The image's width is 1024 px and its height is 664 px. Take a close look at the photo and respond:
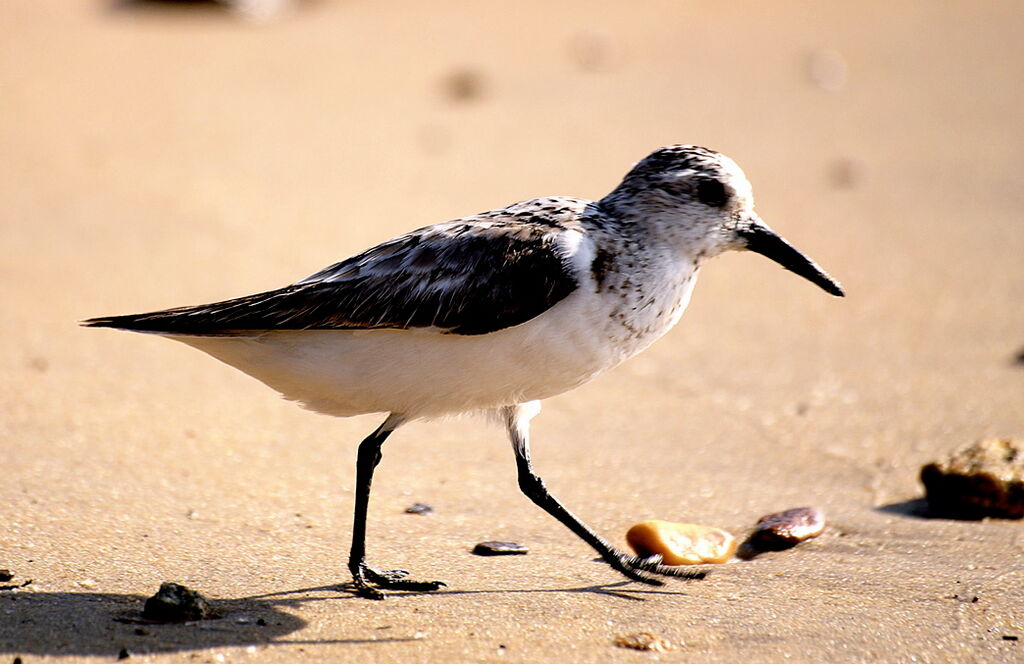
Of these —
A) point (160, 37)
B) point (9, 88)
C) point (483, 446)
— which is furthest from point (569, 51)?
point (483, 446)

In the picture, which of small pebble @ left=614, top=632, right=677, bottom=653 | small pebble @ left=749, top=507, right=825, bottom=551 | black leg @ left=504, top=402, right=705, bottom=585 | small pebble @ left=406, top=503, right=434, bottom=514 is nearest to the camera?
small pebble @ left=614, top=632, right=677, bottom=653

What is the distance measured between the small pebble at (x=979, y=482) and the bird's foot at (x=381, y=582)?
2237mm

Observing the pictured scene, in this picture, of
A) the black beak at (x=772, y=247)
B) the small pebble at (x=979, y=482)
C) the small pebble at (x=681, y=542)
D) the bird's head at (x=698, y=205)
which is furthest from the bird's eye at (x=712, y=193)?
the small pebble at (x=979, y=482)

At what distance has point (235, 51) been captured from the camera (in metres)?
13.5

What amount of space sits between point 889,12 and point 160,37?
8.20 meters

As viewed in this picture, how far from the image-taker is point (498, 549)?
16.3 ft

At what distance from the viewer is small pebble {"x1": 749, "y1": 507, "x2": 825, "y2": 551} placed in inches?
201

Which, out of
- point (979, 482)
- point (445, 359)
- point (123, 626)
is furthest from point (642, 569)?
point (123, 626)

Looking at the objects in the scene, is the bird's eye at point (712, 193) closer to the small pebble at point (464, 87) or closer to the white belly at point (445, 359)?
the white belly at point (445, 359)

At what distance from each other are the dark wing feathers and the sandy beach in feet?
3.02

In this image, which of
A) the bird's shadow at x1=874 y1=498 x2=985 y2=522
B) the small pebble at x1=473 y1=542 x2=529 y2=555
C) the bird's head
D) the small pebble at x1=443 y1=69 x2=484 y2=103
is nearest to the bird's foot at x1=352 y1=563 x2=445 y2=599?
the small pebble at x1=473 y1=542 x2=529 y2=555

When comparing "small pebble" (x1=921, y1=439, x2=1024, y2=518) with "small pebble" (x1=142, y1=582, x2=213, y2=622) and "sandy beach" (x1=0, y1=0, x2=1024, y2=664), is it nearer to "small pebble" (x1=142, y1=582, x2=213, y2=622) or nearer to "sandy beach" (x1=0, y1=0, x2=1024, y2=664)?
"sandy beach" (x1=0, y1=0, x2=1024, y2=664)

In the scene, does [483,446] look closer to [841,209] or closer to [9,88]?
[841,209]

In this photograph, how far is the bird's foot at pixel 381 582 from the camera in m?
4.43
